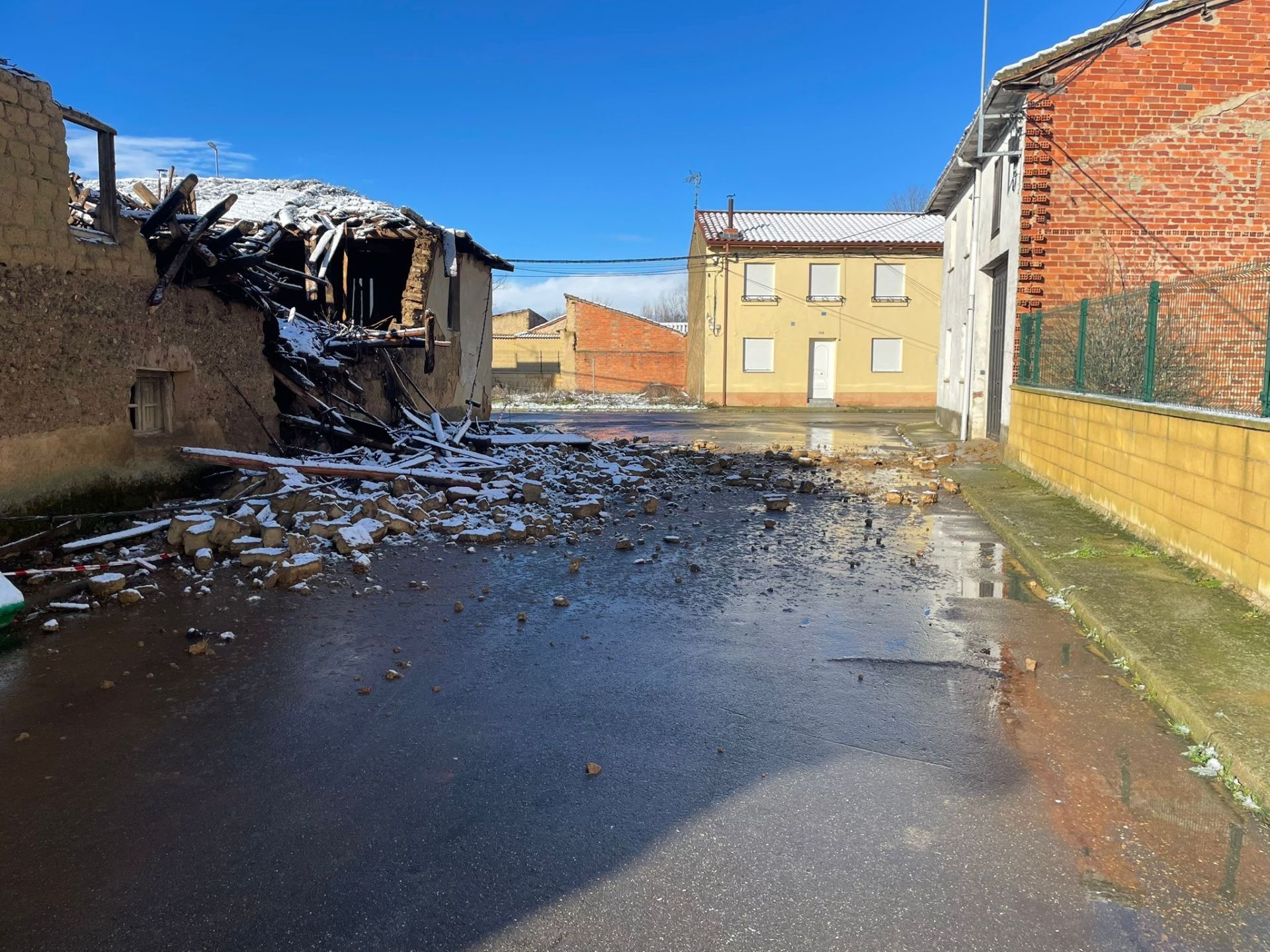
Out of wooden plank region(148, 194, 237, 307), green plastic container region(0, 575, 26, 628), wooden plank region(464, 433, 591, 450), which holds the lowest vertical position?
green plastic container region(0, 575, 26, 628)

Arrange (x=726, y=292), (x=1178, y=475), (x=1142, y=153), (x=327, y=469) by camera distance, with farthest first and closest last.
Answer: (x=726, y=292)
(x=1142, y=153)
(x=327, y=469)
(x=1178, y=475)

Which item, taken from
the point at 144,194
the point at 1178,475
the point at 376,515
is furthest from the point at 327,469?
the point at 1178,475

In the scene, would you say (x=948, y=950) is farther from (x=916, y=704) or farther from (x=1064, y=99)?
(x=1064, y=99)

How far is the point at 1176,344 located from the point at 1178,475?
2.78 metres

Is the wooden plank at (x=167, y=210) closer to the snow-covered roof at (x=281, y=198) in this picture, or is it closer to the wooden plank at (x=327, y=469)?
the wooden plank at (x=327, y=469)

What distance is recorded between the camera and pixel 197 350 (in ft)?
33.5

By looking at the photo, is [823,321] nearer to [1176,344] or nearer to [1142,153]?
[1142,153]

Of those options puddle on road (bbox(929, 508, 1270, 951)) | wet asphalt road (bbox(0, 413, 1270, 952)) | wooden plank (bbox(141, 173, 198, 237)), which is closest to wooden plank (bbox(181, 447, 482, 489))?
wooden plank (bbox(141, 173, 198, 237))

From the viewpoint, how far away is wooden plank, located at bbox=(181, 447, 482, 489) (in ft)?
32.8

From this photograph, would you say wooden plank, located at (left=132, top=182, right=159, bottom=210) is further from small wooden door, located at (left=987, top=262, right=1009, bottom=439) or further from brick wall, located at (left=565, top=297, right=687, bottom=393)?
brick wall, located at (left=565, top=297, right=687, bottom=393)

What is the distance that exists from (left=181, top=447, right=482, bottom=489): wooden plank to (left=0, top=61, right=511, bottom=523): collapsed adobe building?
32cm

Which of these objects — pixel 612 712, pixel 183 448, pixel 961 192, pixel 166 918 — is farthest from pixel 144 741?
pixel 961 192

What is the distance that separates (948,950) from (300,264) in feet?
58.0

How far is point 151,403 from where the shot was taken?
983 cm
